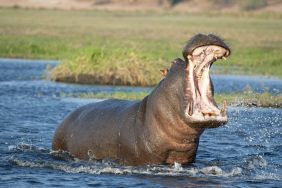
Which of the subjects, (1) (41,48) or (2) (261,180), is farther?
(1) (41,48)

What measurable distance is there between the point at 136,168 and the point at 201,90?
1.43 meters

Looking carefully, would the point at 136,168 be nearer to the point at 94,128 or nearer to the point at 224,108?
the point at 94,128

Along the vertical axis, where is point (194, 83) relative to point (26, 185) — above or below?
above

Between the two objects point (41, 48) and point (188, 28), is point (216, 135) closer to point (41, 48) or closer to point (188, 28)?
point (41, 48)

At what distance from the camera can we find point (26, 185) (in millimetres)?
10023

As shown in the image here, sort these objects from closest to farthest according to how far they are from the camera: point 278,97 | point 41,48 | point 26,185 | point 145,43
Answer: point 26,185 < point 278,97 < point 41,48 < point 145,43

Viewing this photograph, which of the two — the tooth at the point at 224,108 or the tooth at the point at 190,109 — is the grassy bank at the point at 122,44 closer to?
the tooth at the point at 190,109

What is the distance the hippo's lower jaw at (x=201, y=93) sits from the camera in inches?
367

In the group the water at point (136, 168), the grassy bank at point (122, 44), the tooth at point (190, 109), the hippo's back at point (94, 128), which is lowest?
the water at point (136, 168)

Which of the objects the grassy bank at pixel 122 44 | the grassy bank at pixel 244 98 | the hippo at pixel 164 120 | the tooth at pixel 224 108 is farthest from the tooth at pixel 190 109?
the grassy bank at pixel 244 98

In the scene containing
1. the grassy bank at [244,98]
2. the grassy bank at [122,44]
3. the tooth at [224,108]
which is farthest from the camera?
the grassy bank at [122,44]

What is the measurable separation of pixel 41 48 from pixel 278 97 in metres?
19.1

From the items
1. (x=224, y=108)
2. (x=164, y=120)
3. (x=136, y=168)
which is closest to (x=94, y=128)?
(x=136, y=168)

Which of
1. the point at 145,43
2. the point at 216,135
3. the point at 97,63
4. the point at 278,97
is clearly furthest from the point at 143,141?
the point at 145,43
